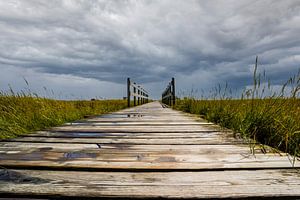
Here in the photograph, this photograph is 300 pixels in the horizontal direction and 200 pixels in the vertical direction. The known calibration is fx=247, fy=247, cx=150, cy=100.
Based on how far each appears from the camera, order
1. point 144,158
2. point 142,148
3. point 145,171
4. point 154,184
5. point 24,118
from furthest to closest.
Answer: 1. point 24,118
2. point 142,148
3. point 144,158
4. point 145,171
5. point 154,184

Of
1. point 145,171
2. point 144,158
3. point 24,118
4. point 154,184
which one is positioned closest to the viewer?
point 154,184

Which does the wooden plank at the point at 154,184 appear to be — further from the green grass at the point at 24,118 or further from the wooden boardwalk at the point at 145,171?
the green grass at the point at 24,118

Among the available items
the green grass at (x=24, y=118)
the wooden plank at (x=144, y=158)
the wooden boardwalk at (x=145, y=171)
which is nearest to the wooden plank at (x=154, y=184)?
the wooden boardwalk at (x=145, y=171)

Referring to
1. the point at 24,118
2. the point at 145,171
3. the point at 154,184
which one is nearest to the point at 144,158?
the point at 145,171

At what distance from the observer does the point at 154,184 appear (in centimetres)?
113

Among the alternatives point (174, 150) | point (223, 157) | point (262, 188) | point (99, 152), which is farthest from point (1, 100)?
point (262, 188)

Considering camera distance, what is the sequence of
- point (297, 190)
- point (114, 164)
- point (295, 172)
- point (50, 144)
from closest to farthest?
point (297, 190)
point (295, 172)
point (114, 164)
point (50, 144)

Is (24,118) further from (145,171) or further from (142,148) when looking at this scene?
(145,171)

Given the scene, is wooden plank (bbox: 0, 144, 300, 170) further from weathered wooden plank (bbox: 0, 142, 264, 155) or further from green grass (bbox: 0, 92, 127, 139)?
green grass (bbox: 0, 92, 127, 139)

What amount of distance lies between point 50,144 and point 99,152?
53 centimetres

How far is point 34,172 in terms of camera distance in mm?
1303

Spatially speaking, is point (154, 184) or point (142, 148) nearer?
point (154, 184)

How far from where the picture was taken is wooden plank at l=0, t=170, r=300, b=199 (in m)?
1.02

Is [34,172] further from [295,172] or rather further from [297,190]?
[295,172]
